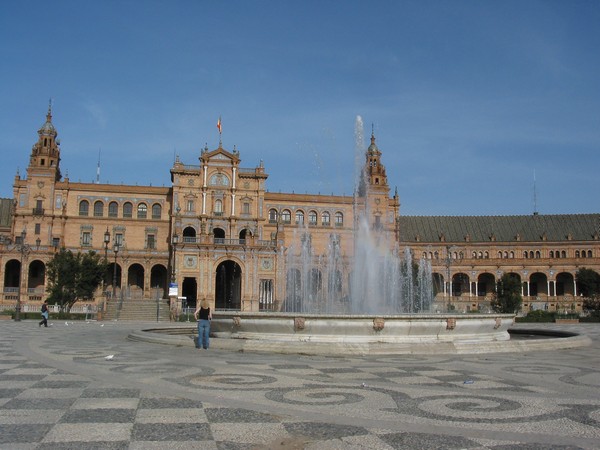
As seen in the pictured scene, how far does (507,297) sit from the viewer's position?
54.5 metres

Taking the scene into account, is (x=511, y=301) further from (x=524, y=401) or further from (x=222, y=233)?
(x=524, y=401)

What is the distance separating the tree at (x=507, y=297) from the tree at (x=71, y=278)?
36322 millimetres

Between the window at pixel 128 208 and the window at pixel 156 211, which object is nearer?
the window at pixel 128 208

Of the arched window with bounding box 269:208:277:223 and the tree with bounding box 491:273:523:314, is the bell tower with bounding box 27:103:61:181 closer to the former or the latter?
the arched window with bounding box 269:208:277:223

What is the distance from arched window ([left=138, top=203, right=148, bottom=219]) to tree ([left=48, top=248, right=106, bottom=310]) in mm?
23456

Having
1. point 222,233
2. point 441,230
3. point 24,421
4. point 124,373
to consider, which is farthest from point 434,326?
point 441,230

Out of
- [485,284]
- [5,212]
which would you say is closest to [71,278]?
[5,212]

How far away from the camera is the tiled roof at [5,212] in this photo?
81.9 metres

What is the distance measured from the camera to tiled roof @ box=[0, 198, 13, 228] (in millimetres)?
81950

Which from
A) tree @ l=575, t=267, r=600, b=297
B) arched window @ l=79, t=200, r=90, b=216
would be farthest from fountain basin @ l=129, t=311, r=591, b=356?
tree @ l=575, t=267, r=600, b=297

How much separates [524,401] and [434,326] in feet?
28.3

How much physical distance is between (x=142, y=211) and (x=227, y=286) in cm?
1668

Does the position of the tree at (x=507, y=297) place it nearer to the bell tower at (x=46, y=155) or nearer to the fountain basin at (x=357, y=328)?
the fountain basin at (x=357, y=328)

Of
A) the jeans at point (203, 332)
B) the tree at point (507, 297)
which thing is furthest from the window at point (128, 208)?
the jeans at point (203, 332)
